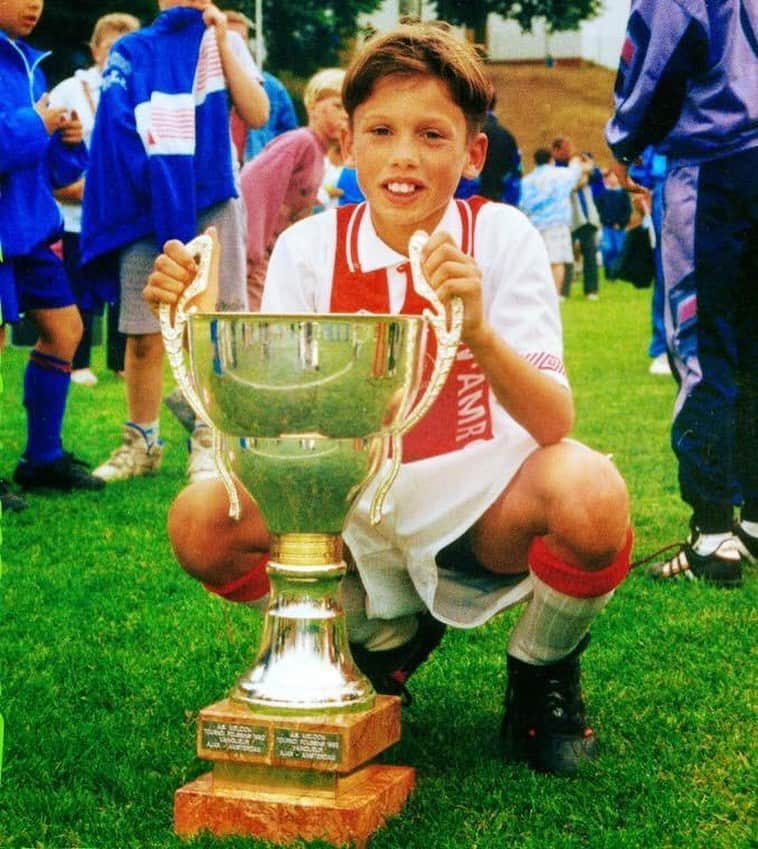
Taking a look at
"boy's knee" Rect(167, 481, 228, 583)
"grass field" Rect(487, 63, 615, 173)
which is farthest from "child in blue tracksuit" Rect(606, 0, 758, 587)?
"grass field" Rect(487, 63, 615, 173)

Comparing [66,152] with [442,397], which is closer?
[442,397]

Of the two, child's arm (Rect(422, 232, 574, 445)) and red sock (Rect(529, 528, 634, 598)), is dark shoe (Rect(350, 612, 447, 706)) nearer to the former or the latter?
red sock (Rect(529, 528, 634, 598))

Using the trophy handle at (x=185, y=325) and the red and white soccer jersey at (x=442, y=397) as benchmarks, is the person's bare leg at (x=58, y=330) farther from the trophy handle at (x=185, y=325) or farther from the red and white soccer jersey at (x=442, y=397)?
the trophy handle at (x=185, y=325)

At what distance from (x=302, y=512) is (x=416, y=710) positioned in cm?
74

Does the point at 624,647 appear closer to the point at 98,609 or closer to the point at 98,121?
the point at 98,609

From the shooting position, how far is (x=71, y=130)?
198 inches

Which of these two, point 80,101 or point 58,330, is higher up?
point 80,101

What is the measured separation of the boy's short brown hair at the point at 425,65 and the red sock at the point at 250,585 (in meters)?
0.78

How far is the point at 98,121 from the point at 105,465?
1240 millimetres

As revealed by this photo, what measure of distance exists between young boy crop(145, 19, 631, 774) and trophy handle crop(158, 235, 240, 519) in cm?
21

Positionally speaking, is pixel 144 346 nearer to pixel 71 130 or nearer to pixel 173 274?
pixel 71 130

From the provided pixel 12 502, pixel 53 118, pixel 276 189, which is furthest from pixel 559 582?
pixel 276 189

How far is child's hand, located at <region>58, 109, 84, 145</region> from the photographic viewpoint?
502 centimetres

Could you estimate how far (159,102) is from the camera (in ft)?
15.9
